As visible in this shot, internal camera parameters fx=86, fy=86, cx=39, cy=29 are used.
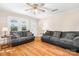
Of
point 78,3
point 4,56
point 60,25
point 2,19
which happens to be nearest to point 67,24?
point 60,25

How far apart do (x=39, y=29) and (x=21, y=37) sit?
0.47 m

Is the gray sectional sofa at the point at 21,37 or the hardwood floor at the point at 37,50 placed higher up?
the gray sectional sofa at the point at 21,37

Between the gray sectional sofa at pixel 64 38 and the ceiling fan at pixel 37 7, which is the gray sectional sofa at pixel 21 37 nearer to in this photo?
the gray sectional sofa at pixel 64 38

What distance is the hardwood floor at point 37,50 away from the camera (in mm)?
1950

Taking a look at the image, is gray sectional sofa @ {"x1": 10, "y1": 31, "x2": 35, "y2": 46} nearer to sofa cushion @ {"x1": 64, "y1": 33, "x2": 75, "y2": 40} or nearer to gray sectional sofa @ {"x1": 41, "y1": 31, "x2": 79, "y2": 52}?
gray sectional sofa @ {"x1": 41, "y1": 31, "x2": 79, "y2": 52}

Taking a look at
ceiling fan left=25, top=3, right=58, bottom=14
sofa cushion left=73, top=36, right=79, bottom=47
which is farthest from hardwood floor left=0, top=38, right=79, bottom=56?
ceiling fan left=25, top=3, right=58, bottom=14

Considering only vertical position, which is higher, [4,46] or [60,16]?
[60,16]

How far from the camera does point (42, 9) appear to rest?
195 cm

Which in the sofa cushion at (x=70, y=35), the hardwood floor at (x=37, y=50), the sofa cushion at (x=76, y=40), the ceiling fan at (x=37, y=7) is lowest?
the hardwood floor at (x=37, y=50)

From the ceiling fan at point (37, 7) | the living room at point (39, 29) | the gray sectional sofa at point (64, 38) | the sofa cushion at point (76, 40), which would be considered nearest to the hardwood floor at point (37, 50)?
the living room at point (39, 29)

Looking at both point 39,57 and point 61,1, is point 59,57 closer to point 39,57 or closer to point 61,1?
point 39,57

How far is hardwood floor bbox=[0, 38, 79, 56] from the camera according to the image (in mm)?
1950

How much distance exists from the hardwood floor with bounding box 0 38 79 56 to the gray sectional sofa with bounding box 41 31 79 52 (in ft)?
0.33

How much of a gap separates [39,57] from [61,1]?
4.47ft
